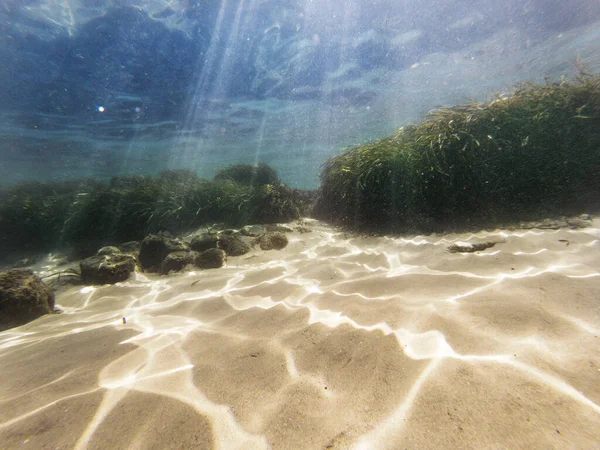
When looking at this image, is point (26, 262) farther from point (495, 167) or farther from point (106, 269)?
point (495, 167)

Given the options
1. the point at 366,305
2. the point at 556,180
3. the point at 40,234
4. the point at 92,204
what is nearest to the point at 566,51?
the point at 556,180

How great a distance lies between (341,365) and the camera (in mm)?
1610

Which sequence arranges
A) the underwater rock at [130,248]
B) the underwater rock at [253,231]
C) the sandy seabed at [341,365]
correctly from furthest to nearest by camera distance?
the underwater rock at [253,231] → the underwater rock at [130,248] → the sandy seabed at [341,365]

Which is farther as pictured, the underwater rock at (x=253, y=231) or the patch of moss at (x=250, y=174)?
the patch of moss at (x=250, y=174)

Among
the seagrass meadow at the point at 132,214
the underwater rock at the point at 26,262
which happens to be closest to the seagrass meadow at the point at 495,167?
the seagrass meadow at the point at 132,214

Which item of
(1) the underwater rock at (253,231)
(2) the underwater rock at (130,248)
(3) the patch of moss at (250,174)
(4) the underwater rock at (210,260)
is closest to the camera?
(4) the underwater rock at (210,260)

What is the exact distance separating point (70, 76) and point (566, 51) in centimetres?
3075

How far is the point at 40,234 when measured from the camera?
812 cm

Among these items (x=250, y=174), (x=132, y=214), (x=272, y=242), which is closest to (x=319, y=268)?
(x=272, y=242)

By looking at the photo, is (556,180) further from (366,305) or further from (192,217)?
(192,217)

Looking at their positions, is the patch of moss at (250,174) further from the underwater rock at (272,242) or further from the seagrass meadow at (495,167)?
the seagrass meadow at (495,167)

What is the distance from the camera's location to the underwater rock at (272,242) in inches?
201

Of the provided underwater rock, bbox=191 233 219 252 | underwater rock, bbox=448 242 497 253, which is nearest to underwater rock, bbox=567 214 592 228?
underwater rock, bbox=448 242 497 253

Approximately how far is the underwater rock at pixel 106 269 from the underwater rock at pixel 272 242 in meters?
2.36
